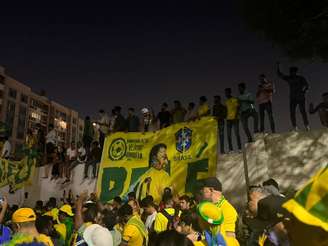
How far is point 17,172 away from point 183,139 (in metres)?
8.05

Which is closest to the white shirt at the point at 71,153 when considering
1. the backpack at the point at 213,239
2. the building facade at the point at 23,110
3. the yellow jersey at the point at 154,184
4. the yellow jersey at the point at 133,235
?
the yellow jersey at the point at 154,184

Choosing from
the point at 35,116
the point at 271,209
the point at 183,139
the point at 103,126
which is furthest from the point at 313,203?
the point at 35,116

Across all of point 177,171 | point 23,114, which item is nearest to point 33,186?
point 177,171

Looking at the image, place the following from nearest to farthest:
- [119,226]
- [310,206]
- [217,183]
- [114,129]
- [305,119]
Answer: [310,206], [217,183], [119,226], [305,119], [114,129]

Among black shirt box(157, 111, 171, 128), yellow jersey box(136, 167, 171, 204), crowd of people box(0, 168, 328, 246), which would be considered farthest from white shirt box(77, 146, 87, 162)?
crowd of people box(0, 168, 328, 246)

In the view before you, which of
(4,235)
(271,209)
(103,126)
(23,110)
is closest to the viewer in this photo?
(271,209)

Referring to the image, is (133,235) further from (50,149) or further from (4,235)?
(50,149)

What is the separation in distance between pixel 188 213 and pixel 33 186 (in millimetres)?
14234

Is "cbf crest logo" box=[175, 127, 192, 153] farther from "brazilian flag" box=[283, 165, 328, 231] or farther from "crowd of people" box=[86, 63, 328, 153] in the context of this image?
"brazilian flag" box=[283, 165, 328, 231]

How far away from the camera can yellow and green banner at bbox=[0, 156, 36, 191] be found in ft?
51.4

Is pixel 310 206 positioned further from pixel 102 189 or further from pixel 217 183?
pixel 102 189

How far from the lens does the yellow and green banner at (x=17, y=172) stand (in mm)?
15672

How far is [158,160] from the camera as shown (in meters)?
12.0

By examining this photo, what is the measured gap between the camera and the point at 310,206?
1.23 m
